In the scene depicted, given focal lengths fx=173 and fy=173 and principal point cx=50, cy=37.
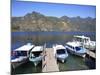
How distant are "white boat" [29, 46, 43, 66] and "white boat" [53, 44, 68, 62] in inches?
8.4

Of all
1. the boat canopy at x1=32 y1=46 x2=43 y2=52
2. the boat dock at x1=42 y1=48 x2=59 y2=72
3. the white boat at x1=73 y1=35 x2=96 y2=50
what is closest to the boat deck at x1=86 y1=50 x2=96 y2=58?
the white boat at x1=73 y1=35 x2=96 y2=50

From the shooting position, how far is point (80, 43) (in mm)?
2535

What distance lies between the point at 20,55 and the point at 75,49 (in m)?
0.80

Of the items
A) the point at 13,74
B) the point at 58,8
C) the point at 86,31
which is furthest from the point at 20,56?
the point at 86,31

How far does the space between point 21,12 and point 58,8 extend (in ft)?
1.72

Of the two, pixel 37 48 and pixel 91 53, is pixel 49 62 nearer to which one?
pixel 37 48

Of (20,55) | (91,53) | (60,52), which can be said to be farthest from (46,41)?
(91,53)

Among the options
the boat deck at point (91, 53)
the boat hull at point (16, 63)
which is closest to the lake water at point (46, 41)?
the boat hull at point (16, 63)

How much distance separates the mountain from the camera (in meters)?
2.30

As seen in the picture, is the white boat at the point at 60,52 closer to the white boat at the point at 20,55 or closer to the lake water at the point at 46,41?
the lake water at the point at 46,41

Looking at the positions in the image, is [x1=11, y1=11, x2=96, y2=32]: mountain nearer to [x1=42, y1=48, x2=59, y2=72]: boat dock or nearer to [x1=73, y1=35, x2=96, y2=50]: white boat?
[x1=73, y1=35, x2=96, y2=50]: white boat

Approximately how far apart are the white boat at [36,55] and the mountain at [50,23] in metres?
0.27

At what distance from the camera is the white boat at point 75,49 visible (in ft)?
8.12

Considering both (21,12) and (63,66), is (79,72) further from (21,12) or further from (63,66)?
(21,12)
